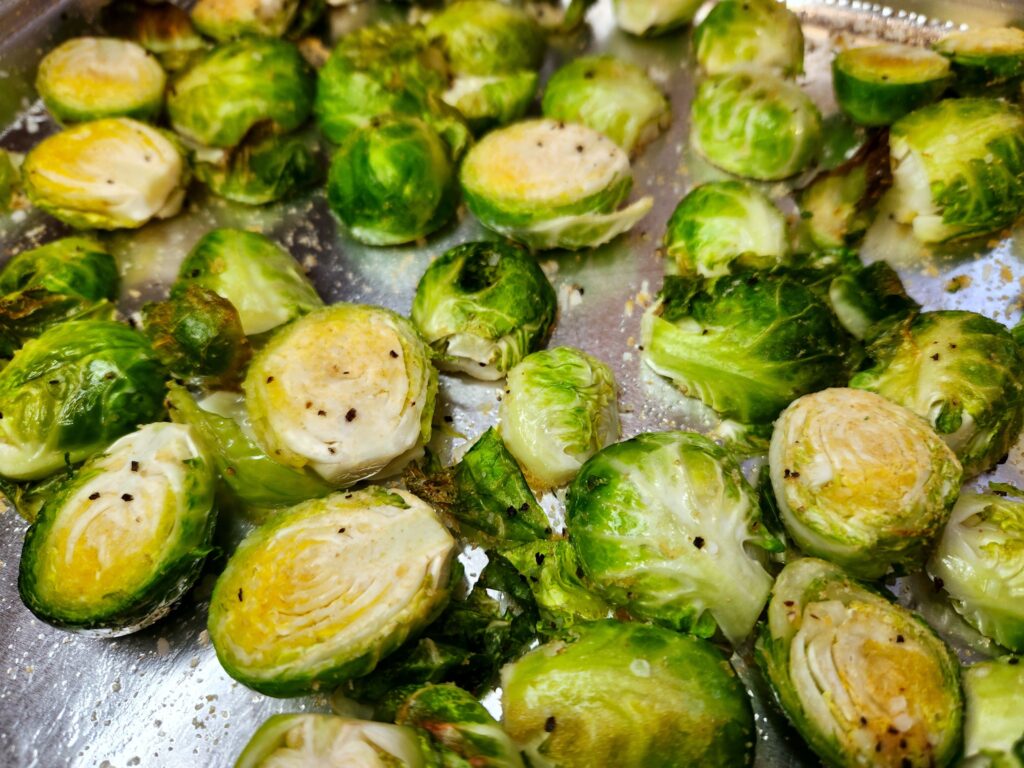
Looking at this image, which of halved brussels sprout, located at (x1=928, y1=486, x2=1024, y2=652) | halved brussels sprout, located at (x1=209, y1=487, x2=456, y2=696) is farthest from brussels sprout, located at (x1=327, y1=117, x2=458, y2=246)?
halved brussels sprout, located at (x1=928, y1=486, x2=1024, y2=652)

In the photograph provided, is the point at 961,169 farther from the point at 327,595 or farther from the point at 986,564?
the point at 327,595

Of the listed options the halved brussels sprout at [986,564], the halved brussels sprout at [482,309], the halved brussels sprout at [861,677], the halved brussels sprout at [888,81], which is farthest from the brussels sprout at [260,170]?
the halved brussels sprout at [986,564]

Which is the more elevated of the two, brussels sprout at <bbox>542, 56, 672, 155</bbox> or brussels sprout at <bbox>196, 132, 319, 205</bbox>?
brussels sprout at <bbox>542, 56, 672, 155</bbox>

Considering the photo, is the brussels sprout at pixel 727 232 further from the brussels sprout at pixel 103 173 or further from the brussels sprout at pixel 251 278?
the brussels sprout at pixel 103 173

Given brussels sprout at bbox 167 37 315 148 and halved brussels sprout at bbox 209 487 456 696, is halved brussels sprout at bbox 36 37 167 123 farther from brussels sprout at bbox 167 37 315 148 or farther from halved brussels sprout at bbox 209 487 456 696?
halved brussels sprout at bbox 209 487 456 696

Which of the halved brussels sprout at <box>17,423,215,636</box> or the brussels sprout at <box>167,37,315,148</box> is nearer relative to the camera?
the halved brussels sprout at <box>17,423,215,636</box>

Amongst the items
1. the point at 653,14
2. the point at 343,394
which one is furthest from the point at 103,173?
the point at 653,14

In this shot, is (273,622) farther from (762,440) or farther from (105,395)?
(762,440)
